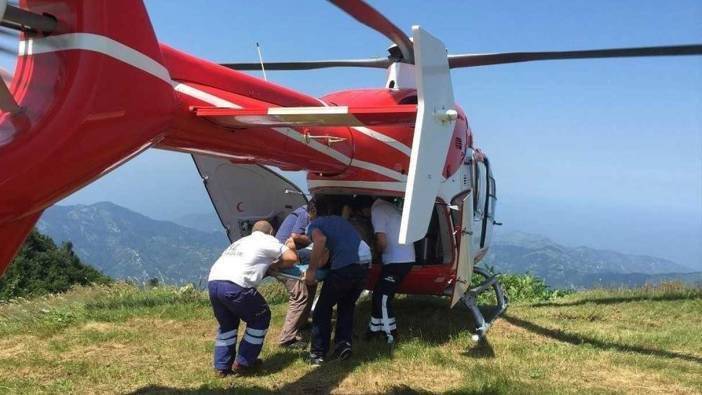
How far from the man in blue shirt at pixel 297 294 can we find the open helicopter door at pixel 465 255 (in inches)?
70.4

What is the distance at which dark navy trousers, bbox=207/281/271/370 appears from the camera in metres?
5.91

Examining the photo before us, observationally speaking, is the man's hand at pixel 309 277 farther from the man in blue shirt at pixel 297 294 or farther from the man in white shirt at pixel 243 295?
the man in blue shirt at pixel 297 294

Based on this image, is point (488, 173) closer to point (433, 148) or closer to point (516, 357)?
point (516, 357)

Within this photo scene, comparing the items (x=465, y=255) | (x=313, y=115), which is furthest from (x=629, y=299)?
(x=313, y=115)

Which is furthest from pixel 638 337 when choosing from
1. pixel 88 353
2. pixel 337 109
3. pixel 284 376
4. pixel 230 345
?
pixel 88 353

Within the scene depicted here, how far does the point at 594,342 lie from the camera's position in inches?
312

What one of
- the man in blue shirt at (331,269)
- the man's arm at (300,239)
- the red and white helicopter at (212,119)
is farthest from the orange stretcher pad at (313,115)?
the man's arm at (300,239)

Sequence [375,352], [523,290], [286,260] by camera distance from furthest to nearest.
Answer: [523,290], [375,352], [286,260]

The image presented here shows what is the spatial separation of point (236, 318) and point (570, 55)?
469 cm

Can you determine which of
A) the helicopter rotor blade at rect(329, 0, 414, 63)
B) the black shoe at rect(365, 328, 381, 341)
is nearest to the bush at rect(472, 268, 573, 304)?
the black shoe at rect(365, 328, 381, 341)

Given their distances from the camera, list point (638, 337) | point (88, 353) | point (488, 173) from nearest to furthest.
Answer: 1. point (88, 353)
2. point (638, 337)
3. point (488, 173)

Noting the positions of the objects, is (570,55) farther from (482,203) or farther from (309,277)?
(309,277)

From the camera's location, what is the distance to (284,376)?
6184 millimetres

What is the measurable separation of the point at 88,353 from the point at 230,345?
79.5 inches
